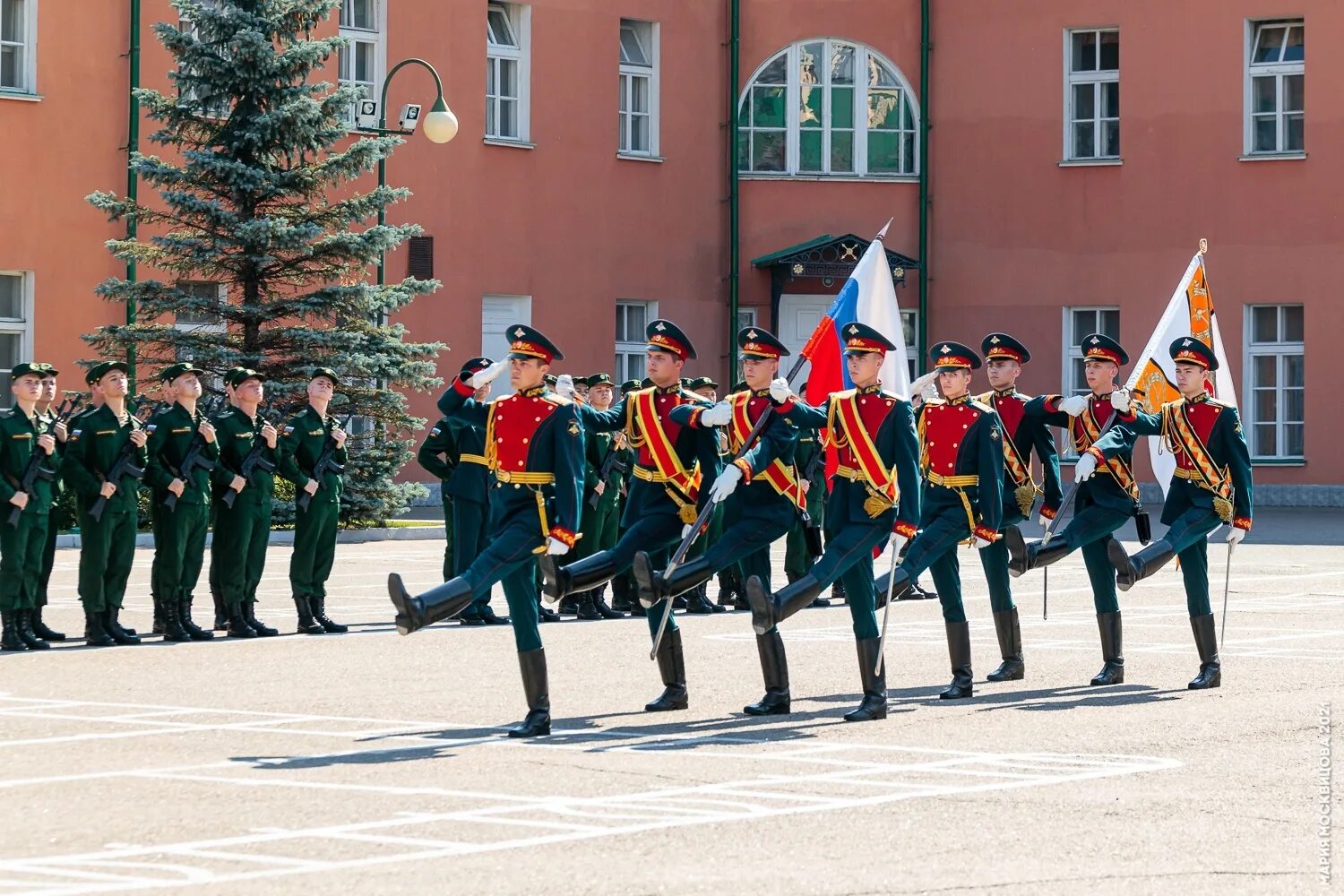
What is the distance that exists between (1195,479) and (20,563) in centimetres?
→ 753

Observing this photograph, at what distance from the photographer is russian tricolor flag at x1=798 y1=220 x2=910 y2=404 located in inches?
551

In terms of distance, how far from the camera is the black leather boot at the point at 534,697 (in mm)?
10703

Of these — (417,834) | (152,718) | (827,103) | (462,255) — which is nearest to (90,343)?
(462,255)

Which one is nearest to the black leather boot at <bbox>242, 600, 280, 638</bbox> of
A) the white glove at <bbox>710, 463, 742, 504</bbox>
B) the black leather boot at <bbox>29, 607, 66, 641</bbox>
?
the black leather boot at <bbox>29, 607, 66, 641</bbox>

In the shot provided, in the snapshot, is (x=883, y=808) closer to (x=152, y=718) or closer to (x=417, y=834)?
(x=417, y=834)

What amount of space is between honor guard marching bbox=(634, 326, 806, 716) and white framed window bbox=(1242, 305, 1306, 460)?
22.8m

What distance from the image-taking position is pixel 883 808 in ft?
28.1

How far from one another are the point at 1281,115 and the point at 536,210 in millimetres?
11069

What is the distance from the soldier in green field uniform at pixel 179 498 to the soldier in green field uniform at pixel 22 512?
77 cm

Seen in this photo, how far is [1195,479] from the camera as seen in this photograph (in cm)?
1324

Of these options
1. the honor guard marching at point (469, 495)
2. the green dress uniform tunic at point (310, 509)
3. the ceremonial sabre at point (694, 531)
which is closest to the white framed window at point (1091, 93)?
the honor guard marching at point (469, 495)

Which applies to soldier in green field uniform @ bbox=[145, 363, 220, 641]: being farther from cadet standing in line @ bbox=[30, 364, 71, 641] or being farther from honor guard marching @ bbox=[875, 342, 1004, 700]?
honor guard marching @ bbox=[875, 342, 1004, 700]

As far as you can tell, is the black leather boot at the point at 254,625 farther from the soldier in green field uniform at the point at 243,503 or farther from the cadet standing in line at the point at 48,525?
the cadet standing in line at the point at 48,525

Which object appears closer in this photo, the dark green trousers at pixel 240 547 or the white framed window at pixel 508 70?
the dark green trousers at pixel 240 547
